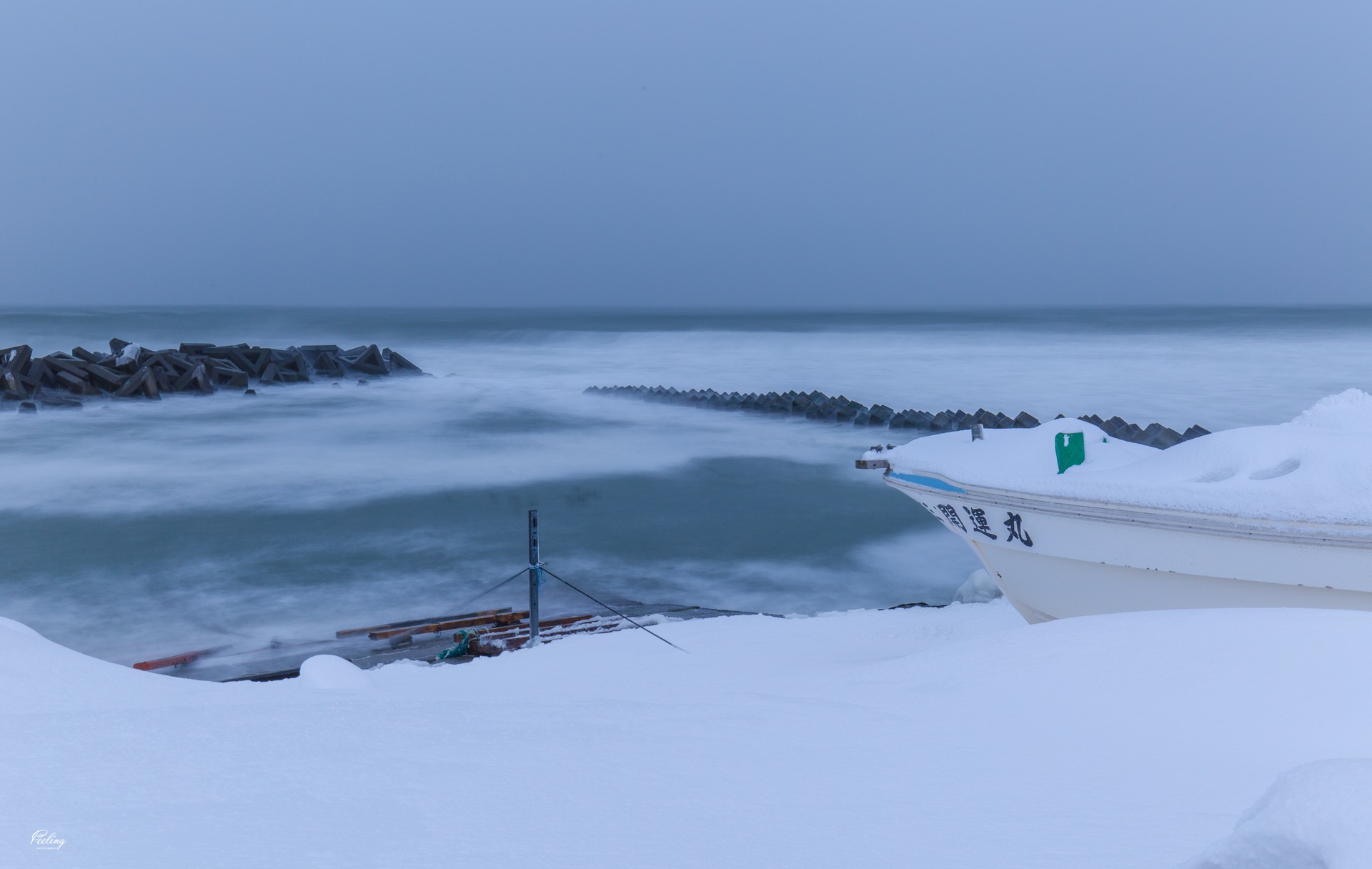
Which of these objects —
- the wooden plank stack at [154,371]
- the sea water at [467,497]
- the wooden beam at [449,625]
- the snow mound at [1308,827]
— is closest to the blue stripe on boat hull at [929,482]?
the sea water at [467,497]

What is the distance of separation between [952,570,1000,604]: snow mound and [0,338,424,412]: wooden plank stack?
2275cm

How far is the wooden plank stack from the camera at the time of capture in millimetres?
22719

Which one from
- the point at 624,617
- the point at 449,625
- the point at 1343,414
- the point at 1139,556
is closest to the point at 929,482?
the point at 1139,556

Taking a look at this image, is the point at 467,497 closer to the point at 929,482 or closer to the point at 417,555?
the point at 417,555

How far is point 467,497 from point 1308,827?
44.0 feet

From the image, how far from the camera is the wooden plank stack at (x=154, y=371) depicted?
22.7m

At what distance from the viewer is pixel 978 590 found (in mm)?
8070

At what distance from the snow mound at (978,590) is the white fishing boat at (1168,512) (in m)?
2.04

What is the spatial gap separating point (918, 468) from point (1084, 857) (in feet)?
14.2

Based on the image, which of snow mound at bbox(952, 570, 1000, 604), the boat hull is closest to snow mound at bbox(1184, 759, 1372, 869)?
the boat hull

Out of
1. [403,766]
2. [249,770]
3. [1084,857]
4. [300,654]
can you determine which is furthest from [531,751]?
[300,654]

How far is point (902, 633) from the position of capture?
6363 mm

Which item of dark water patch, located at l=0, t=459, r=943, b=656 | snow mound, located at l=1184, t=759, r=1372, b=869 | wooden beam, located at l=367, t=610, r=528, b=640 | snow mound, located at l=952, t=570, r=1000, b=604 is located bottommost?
dark water patch, located at l=0, t=459, r=943, b=656

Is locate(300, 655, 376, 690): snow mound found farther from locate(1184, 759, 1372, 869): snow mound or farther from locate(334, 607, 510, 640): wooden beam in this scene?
locate(1184, 759, 1372, 869): snow mound
